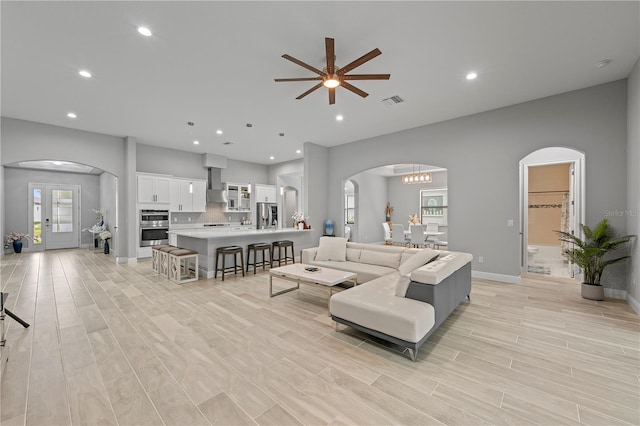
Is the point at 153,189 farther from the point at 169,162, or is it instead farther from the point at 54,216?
the point at 54,216

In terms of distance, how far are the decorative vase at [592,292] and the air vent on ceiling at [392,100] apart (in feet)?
13.9

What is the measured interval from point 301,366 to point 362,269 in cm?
223

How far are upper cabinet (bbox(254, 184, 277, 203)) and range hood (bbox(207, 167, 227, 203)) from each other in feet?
4.38

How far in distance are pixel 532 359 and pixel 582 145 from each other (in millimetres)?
3968

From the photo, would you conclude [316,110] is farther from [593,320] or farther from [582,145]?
[593,320]

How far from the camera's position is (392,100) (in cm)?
477

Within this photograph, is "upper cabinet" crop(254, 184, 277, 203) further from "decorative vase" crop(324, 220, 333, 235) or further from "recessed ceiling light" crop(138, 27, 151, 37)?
"recessed ceiling light" crop(138, 27, 151, 37)

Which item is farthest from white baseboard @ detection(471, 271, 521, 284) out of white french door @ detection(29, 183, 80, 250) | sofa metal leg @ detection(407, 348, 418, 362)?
white french door @ detection(29, 183, 80, 250)

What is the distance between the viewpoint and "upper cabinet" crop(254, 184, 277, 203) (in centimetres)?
1023

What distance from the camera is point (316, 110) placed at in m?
5.21

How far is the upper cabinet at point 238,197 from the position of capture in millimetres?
9648

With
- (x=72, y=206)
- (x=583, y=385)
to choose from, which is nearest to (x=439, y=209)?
(x=583, y=385)

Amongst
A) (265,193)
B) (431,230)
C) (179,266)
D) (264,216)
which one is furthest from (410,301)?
(265,193)

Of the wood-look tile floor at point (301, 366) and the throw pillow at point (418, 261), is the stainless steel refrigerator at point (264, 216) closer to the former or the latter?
the wood-look tile floor at point (301, 366)
